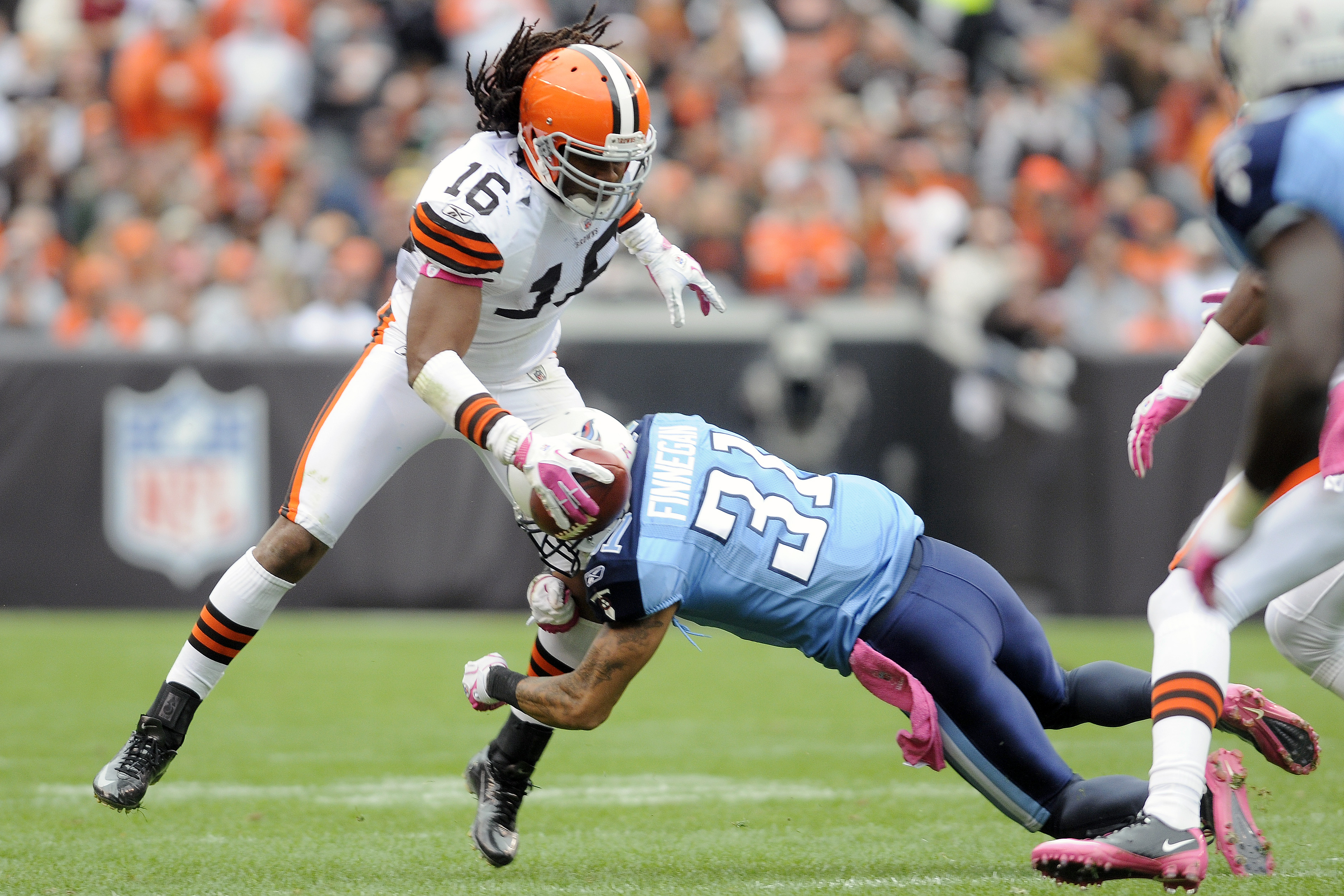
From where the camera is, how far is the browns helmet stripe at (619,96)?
3865 millimetres

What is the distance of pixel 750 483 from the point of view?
339 centimetres

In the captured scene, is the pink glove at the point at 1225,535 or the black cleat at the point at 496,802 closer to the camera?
the pink glove at the point at 1225,535

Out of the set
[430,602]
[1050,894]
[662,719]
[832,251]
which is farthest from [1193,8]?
[1050,894]

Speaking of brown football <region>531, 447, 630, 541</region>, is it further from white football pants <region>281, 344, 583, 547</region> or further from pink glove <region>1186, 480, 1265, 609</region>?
pink glove <region>1186, 480, 1265, 609</region>

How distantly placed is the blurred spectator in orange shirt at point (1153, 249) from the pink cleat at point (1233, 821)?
6883 millimetres

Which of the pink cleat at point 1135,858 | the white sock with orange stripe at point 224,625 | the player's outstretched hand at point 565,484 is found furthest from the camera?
the white sock with orange stripe at point 224,625

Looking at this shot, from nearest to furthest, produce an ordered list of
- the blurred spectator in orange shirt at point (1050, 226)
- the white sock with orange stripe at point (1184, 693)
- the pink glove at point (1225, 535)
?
the pink glove at point (1225, 535), the white sock with orange stripe at point (1184, 693), the blurred spectator in orange shirt at point (1050, 226)

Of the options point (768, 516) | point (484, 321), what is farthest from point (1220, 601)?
point (484, 321)

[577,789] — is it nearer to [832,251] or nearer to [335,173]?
[832,251]

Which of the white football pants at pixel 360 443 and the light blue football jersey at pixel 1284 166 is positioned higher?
the light blue football jersey at pixel 1284 166

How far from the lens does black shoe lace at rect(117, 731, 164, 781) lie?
3885 mm

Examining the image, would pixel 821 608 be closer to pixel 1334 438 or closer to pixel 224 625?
pixel 1334 438

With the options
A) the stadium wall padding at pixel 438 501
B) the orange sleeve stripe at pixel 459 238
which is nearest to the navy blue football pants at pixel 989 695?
the orange sleeve stripe at pixel 459 238

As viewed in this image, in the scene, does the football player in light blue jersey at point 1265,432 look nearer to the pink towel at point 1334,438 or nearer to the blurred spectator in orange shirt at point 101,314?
the pink towel at point 1334,438
